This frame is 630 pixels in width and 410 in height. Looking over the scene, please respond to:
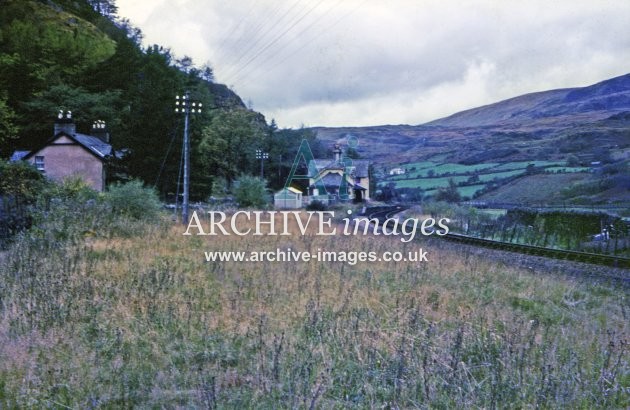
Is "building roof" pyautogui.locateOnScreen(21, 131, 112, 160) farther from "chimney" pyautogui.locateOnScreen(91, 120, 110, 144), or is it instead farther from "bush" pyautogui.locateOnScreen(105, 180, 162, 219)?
"bush" pyautogui.locateOnScreen(105, 180, 162, 219)

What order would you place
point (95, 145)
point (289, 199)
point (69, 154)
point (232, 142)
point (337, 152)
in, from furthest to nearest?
point (232, 142)
point (95, 145)
point (69, 154)
point (289, 199)
point (337, 152)

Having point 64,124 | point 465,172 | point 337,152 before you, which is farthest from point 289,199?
point 64,124

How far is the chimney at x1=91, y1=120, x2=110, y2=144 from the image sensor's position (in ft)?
117

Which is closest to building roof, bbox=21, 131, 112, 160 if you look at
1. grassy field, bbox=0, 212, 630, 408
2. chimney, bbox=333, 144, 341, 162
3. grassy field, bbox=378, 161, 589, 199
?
chimney, bbox=333, 144, 341, 162

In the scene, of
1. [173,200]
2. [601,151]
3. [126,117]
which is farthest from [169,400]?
[126,117]

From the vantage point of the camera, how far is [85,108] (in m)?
33.5

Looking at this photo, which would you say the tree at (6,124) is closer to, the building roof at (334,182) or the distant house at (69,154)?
the distant house at (69,154)

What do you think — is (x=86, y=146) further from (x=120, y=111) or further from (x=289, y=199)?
(x=289, y=199)

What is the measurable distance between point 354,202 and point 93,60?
818 inches

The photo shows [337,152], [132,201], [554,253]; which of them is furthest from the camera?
[337,152]

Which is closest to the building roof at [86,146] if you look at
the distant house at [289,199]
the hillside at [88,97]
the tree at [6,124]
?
the hillside at [88,97]

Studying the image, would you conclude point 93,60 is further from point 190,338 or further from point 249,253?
point 190,338

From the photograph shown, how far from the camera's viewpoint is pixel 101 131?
36.3 meters

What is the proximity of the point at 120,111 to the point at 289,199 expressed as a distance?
47.8ft
